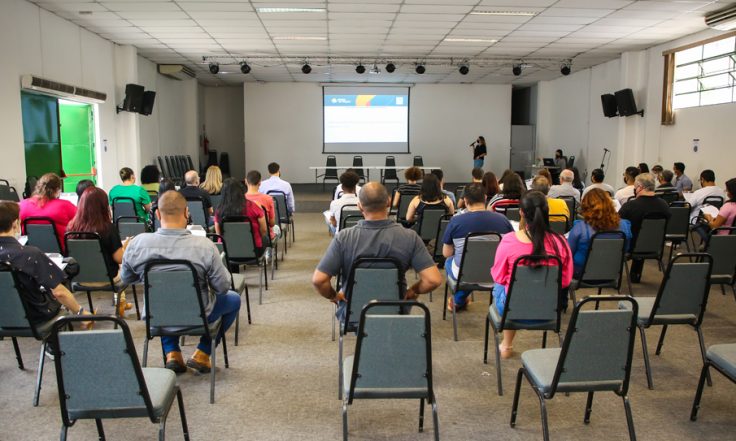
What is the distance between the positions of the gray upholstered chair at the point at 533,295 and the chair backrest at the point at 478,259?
0.75 metres

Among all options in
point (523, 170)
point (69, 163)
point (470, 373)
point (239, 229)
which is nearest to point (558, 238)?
point (470, 373)

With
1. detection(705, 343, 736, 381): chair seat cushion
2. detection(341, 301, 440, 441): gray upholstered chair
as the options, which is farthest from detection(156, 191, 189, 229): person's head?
detection(705, 343, 736, 381): chair seat cushion

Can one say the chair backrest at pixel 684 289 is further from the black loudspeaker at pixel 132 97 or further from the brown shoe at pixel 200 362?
the black loudspeaker at pixel 132 97

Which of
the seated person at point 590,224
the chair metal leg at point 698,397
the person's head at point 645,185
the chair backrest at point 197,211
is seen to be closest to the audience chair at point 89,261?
the chair backrest at point 197,211

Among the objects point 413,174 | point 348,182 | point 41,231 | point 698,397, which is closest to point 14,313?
point 41,231

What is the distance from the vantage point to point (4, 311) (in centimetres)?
324

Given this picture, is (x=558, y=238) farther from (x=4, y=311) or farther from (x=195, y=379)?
(x=4, y=311)

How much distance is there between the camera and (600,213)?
4551mm

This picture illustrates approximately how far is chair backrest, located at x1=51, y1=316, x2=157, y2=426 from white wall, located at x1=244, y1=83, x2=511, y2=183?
1673 cm

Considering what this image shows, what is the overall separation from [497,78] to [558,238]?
1527 cm

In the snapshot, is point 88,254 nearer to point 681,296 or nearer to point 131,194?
point 131,194

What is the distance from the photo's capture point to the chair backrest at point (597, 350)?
2.48 m

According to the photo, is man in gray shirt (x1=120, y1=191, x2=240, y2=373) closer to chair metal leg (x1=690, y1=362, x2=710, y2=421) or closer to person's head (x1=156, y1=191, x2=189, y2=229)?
person's head (x1=156, y1=191, x2=189, y2=229)

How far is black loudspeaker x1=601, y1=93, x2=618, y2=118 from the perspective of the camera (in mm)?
13628
